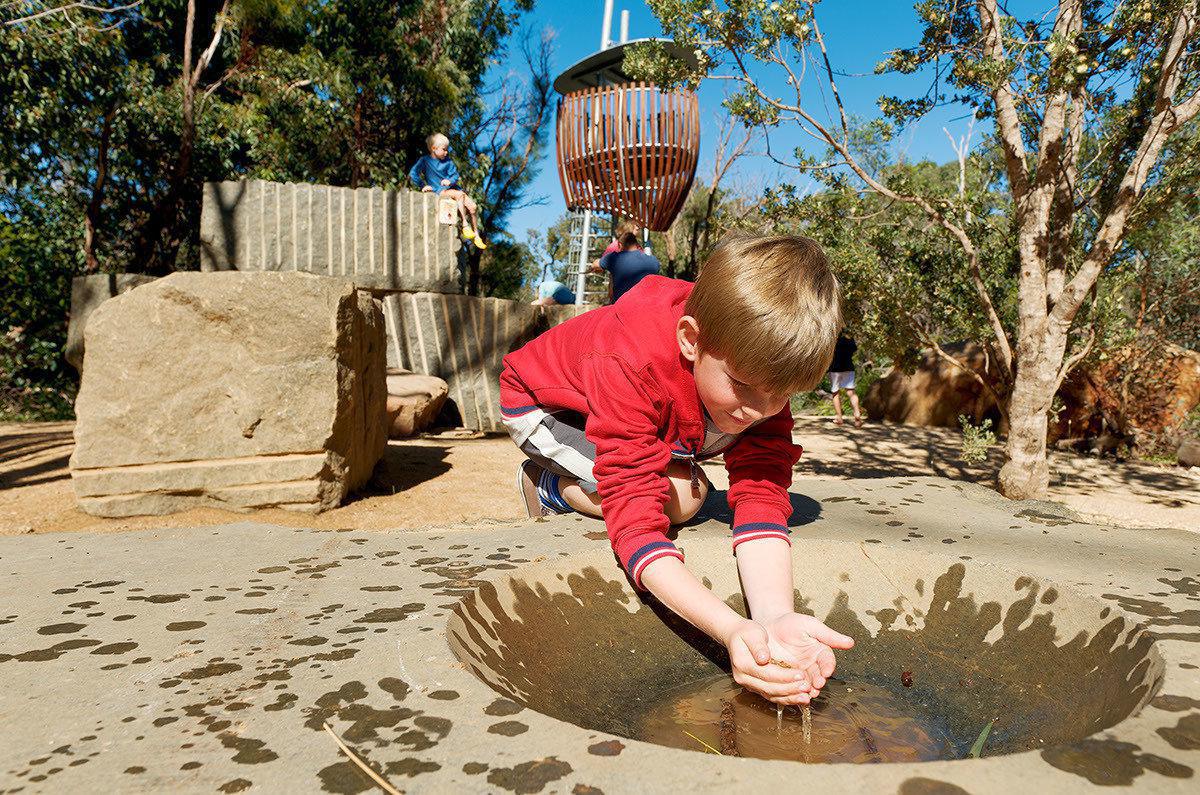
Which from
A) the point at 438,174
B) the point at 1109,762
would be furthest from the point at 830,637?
the point at 438,174

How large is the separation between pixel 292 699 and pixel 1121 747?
1060mm

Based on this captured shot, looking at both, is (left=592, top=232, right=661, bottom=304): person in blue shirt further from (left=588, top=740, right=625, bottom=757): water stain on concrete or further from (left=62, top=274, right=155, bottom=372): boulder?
(left=588, top=740, right=625, bottom=757): water stain on concrete

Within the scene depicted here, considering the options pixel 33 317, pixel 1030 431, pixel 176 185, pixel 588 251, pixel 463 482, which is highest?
pixel 176 185

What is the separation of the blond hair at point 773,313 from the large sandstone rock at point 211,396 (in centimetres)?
281

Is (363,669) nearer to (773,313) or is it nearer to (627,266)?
(773,313)

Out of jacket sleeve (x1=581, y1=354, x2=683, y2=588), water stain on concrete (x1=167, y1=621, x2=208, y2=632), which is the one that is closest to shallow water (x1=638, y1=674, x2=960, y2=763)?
jacket sleeve (x1=581, y1=354, x2=683, y2=588)

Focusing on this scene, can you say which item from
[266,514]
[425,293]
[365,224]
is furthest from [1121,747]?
[365,224]

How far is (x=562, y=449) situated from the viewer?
7.48 feet

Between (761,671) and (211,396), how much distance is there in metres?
3.24

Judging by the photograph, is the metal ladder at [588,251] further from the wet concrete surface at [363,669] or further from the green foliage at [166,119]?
the wet concrete surface at [363,669]

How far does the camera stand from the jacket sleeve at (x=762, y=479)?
5.62 ft

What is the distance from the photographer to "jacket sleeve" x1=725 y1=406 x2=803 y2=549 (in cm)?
171

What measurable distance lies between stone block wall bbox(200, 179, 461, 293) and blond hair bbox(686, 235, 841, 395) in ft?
21.0

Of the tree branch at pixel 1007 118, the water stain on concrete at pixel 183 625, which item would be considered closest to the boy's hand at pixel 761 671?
the water stain on concrete at pixel 183 625
